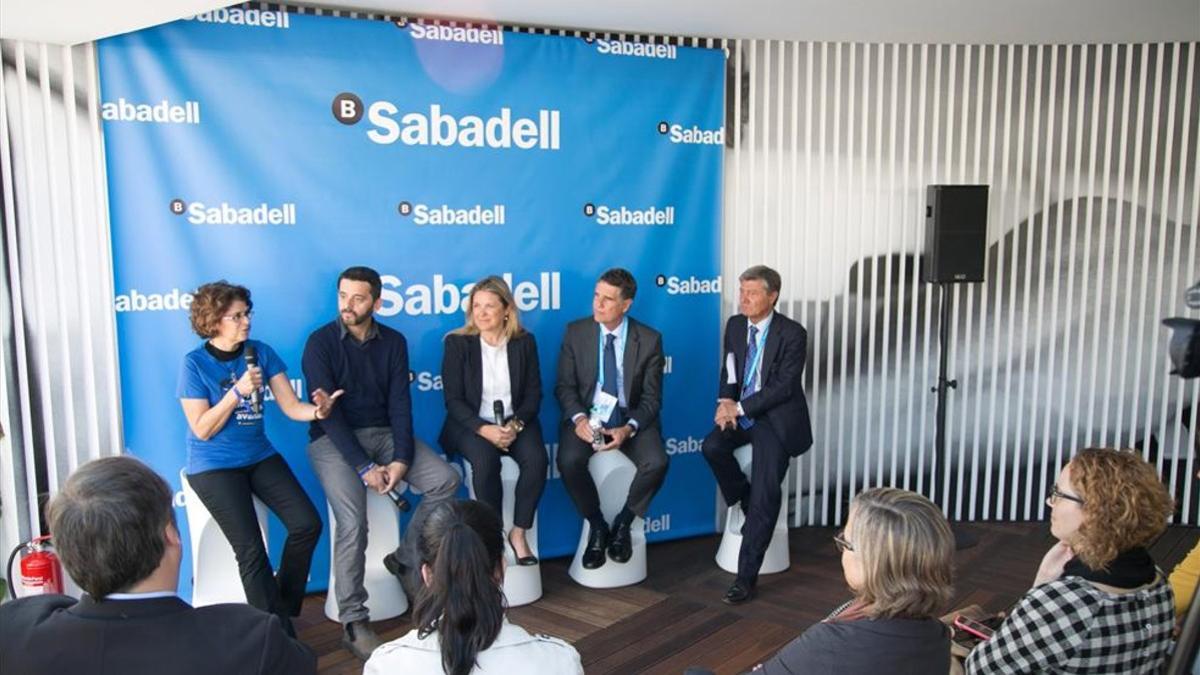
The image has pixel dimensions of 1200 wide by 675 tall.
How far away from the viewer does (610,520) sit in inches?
183

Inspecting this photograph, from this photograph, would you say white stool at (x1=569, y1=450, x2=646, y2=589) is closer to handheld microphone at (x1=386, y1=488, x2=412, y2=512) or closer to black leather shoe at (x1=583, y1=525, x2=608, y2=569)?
black leather shoe at (x1=583, y1=525, x2=608, y2=569)

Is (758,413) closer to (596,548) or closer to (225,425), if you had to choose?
(596,548)

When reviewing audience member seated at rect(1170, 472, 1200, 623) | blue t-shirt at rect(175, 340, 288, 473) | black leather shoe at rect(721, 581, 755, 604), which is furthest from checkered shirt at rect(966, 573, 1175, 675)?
blue t-shirt at rect(175, 340, 288, 473)

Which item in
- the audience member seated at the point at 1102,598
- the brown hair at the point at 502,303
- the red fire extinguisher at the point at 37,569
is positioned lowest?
the red fire extinguisher at the point at 37,569

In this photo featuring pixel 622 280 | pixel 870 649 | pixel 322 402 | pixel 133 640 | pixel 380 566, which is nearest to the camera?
pixel 133 640

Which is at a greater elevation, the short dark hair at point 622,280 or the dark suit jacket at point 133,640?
the short dark hair at point 622,280

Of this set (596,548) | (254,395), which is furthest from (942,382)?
(254,395)

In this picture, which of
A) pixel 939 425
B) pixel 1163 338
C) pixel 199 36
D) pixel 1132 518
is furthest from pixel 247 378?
pixel 1163 338

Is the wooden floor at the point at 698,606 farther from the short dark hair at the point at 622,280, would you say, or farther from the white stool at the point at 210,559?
the short dark hair at the point at 622,280

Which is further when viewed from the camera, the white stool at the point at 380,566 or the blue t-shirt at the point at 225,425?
the white stool at the point at 380,566

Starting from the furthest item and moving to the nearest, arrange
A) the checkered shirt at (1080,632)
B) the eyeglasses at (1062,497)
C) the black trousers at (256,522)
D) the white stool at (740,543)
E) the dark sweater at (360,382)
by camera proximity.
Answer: the white stool at (740,543)
the dark sweater at (360,382)
the black trousers at (256,522)
the eyeglasses at (1062,497)
the checkered shirt at (1080,632)

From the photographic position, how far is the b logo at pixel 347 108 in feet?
14.1

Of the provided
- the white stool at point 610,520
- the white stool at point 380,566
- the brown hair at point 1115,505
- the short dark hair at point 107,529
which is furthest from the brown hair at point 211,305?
the brown hair at point 1115,505

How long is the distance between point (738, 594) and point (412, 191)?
2439 millimetres
